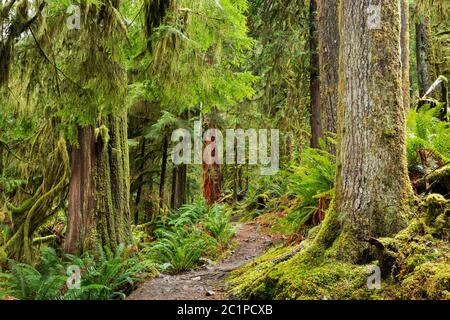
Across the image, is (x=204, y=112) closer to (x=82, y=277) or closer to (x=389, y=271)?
(x=82, y=277)

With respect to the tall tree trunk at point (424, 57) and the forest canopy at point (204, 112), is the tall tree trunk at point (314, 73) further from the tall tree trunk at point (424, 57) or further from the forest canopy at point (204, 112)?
the tall tree trunk at point (424, 57)

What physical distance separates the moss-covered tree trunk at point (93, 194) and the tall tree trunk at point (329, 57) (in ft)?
13.7

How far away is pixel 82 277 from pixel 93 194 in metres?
1.76

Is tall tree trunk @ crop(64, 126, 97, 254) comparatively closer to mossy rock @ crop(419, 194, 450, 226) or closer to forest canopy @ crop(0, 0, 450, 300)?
forest canopy @ crop(0, 0, 450, 300)

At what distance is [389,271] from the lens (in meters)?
3.91

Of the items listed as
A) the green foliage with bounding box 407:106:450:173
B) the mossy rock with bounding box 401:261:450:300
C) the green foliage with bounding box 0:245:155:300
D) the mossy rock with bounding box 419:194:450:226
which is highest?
the green foliage with bounding box 407:106:450:173

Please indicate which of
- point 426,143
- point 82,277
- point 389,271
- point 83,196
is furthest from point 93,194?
point 426,143

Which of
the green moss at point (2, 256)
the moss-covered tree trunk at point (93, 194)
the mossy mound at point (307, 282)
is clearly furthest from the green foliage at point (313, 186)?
the green moss at point (2, 256)

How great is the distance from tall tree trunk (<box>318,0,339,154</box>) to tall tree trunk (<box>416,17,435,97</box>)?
4.86 meters

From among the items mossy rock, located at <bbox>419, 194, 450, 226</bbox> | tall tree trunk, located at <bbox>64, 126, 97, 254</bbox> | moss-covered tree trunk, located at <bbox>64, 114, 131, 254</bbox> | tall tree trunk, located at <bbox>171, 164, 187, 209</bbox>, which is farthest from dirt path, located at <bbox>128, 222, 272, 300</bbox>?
tall tree trunk, located at <bbox>171, 164, 187, 209</bbox>

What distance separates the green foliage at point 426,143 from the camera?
561 cm

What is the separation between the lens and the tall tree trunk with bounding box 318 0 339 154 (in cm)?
788
